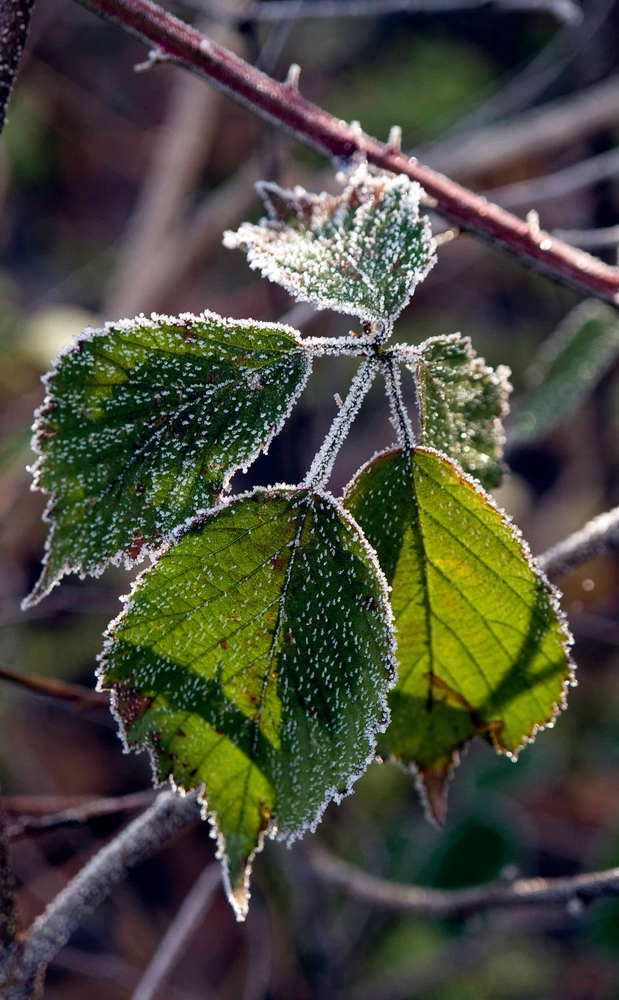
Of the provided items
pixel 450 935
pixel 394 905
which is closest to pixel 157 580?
pixel 394 905

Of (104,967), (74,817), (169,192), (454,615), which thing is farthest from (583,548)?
(169,192)

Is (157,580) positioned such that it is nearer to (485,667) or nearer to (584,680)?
(485,667)

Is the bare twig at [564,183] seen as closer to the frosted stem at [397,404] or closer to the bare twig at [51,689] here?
the frosted stem at [397,404]

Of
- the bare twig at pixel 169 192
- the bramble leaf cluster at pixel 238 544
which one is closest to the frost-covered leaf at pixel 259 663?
the bramble leaf cluster at pixel 238 544

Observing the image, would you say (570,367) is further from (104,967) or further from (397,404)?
(104,967)

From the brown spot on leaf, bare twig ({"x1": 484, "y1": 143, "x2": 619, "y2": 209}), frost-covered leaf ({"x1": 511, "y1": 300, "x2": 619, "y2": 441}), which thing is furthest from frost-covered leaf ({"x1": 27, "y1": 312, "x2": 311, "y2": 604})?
bare twig ({"x1": 484, "y1": 143, "x2": 619, "y2": 209})

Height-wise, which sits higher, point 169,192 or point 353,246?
point 169,192
